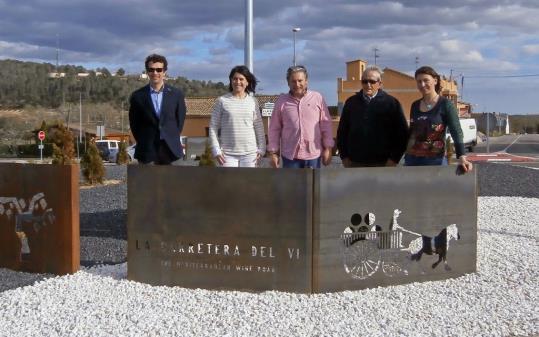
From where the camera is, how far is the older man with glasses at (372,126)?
6250 mm

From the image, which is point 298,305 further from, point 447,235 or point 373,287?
point 447,235

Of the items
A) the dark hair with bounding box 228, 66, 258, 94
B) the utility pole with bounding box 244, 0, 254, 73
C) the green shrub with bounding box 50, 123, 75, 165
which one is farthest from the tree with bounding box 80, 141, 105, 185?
the dark hair with bounding box 228, 66, 258, 94

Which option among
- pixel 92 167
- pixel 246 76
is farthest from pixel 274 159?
pixel 92 167

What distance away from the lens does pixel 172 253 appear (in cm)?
595

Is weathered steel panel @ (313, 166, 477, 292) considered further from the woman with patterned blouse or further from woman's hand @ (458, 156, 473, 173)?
the woman with patterned blouse

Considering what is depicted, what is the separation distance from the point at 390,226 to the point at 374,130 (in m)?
0.93

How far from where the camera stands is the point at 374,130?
6293 millimetres

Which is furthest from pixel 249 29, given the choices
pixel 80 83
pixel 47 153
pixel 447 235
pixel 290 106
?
pixel 80 83

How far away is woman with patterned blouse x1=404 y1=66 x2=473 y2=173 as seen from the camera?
622 centimetres

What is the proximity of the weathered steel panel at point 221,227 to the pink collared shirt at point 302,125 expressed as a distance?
61 cm

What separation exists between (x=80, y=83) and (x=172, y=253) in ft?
396

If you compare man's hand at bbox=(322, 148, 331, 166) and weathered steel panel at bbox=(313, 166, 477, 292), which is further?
man's hand at bbox=(322, 148, 331, 166)

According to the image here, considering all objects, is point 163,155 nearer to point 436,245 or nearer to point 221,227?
point 221,227

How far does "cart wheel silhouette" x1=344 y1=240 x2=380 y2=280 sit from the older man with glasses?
38.0 inches
